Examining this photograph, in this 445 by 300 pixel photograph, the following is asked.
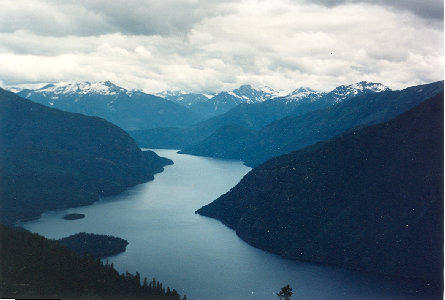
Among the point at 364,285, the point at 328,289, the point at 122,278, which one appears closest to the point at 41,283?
the point at 122,278

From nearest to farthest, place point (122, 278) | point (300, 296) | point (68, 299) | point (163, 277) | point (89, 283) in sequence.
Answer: point (68, 299), point (89, 283), point (122, 278), point (300, 296), point (163, 277)

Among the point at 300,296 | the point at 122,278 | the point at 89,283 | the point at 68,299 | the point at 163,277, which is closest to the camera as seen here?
the point at 68,299

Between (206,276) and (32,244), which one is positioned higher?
(32,244)

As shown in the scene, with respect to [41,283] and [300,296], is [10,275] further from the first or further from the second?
[300,296]

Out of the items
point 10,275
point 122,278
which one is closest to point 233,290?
point 122,278

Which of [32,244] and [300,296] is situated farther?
[300,296]

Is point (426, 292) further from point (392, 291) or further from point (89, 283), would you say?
point (89, 283)
